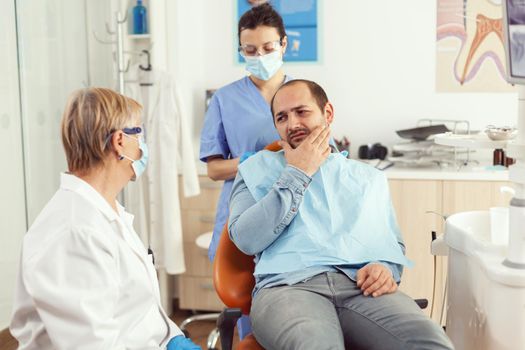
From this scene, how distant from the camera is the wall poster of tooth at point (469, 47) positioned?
11.7 feet

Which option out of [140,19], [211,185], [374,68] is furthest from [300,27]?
[211,185]

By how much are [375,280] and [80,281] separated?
80 centimetres

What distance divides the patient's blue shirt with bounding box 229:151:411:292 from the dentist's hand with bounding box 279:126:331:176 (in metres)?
0.03

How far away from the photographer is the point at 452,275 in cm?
195

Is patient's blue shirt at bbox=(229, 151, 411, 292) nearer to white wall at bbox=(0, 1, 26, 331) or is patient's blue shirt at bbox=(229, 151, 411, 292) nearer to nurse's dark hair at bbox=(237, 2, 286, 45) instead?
nurse's dark hair at bbox=(237, 2, 286, 45)

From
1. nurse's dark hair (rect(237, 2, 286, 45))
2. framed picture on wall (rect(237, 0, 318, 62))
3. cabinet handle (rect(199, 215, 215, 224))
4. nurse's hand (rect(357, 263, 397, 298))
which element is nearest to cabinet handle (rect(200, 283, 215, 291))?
cabinet handle (rect(199, 215, 215, 224))

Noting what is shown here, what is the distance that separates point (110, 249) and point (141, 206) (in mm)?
2063

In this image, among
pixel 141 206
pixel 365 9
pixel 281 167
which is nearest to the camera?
pixel 281 167

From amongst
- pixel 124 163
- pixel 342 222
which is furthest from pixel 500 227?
pixel 124 163

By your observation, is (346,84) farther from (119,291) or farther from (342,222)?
(119,291)

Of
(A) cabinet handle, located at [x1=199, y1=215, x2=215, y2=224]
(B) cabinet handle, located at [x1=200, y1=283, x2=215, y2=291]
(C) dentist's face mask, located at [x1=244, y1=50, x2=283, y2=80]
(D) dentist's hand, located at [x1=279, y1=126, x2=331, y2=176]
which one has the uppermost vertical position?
(C) dentist's face mask, located at [x1=244, y1=50, x2=283, y2=80]

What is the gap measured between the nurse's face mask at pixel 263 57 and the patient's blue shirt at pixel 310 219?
35 cm

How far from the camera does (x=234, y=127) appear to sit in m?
2.30

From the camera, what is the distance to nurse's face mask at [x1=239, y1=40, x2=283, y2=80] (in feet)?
7.23
